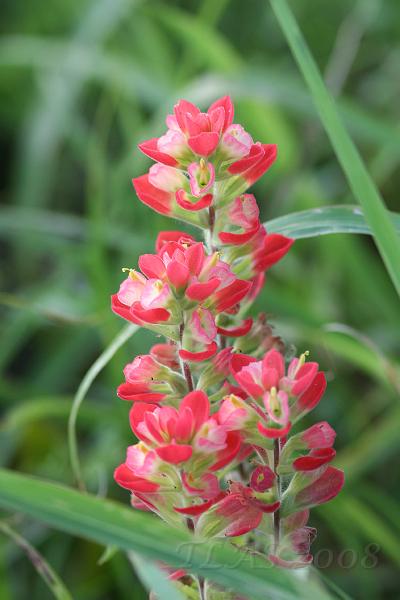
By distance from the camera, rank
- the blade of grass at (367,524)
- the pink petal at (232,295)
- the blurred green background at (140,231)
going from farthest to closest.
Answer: the blurred green background at (140,231) → the blade of grass at (367,524) → the pink petal at (232,295)

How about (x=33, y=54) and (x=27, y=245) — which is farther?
(x=33, y=54)

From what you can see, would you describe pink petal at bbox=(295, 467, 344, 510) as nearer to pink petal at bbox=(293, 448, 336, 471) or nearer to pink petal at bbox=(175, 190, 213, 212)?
pink petal at bbox=(293, 448, 336, 471)

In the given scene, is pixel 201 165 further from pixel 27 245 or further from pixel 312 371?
pixel 27 245

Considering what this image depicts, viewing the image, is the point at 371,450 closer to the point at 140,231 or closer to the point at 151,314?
the point at 140,231

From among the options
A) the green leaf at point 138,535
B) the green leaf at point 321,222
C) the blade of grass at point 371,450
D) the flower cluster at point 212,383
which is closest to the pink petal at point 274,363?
the flower cluster at point 212,383

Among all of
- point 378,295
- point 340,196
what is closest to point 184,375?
point 378,295

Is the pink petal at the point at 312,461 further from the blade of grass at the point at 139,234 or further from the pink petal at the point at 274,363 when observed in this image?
the blade of grass at the point at 139,234
